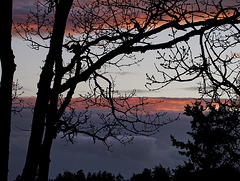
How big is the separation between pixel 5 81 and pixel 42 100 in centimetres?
106

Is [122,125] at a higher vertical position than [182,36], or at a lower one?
lower

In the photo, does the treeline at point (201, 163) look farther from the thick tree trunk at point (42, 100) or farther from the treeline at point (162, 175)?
the thick tree trunk at point (42, 100)

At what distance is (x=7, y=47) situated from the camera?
7164 mm

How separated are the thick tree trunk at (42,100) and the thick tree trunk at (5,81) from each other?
27.3 inches

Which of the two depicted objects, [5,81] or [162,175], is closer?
[5,81]

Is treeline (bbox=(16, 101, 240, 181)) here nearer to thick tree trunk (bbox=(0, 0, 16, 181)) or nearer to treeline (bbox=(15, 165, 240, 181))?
treeline (bbox=(15, 165, 240, 181))

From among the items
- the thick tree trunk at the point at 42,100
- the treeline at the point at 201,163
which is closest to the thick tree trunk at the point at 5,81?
the thick tree trunk at the point at 42,100

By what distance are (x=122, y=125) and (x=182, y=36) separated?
3.56 metres

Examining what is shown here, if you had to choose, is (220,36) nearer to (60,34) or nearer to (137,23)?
(137,23)

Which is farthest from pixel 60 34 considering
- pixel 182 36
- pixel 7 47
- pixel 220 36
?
pixel 220 36

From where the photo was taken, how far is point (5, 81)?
23.4 ft

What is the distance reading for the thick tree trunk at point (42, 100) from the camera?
7.59m

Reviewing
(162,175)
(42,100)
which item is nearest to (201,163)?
(162,175)

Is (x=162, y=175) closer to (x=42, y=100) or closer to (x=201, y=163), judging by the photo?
(x=201, y=163)
